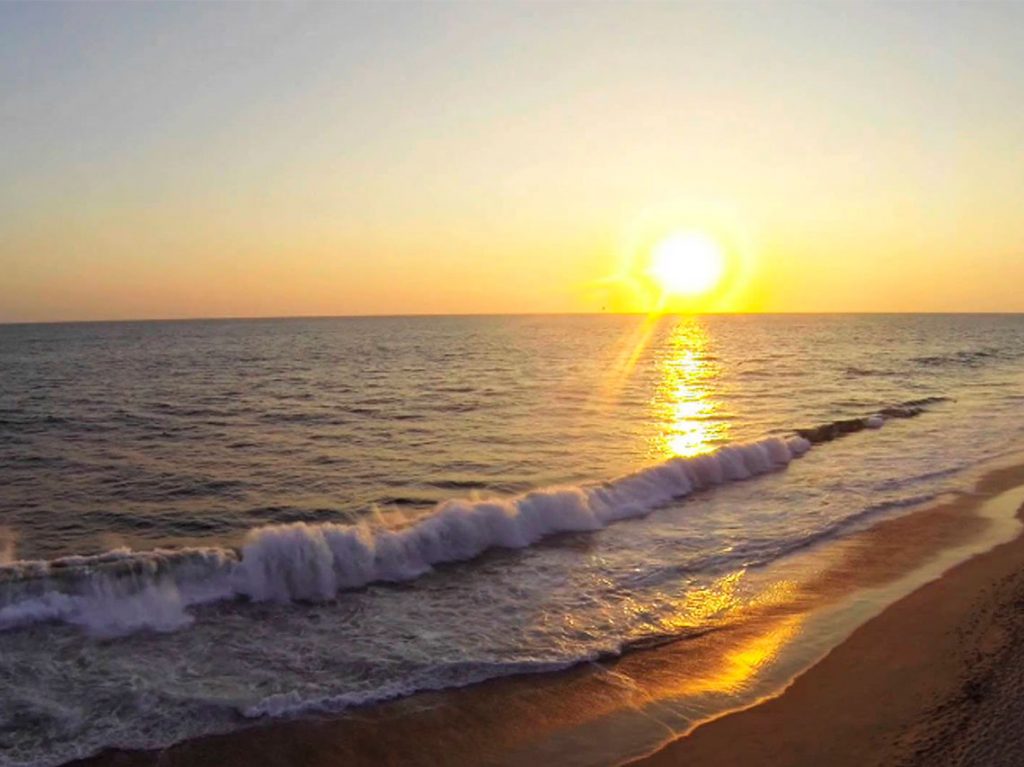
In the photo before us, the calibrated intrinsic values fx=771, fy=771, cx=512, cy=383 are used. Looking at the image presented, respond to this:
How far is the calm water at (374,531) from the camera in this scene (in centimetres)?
920

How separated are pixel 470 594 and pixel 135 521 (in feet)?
27.2

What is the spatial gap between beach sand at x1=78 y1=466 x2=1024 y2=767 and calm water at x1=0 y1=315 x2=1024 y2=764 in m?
0.47

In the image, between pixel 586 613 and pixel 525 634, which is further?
pixel 586 613

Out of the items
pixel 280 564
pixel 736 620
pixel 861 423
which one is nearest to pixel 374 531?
pixel 280 564

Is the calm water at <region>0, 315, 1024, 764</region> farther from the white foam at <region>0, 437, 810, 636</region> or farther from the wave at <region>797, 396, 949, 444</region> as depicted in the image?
the wave at <region>797, 396, 949, 444</region>

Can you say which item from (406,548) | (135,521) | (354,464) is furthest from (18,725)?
(354,464)

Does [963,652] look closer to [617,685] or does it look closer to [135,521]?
[617,685]

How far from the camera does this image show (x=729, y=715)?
26.6 ft

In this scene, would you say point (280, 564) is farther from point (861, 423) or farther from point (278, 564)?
point (861, 423)

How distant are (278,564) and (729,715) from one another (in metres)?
7.54

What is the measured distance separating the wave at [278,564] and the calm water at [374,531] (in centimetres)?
4

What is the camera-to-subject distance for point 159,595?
11.5 m

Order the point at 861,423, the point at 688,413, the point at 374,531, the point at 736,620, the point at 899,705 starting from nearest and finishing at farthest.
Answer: the point at 899,705 → the point at 736,620 → the point at 374,531 → the point at 861,423 → the point at 688,413

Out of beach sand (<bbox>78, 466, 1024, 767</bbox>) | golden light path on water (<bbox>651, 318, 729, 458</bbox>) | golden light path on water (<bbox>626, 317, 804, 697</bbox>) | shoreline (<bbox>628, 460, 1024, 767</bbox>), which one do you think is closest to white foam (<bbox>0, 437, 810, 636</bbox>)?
beach sand (<bbox>78, 466, 1024, 767</bbox>)
